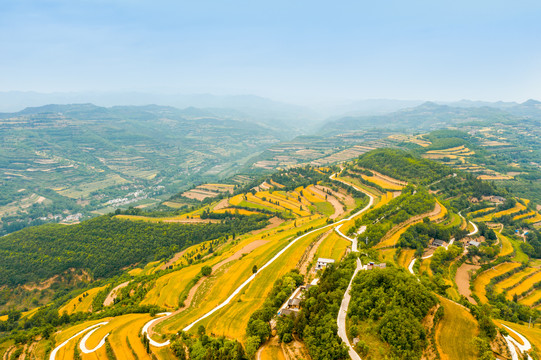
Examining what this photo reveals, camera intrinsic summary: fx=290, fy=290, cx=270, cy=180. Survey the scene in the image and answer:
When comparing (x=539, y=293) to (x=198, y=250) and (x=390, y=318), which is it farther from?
(x=198, y=250)

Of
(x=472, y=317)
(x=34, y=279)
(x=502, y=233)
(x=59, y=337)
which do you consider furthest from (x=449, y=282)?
(x=34, y=279)

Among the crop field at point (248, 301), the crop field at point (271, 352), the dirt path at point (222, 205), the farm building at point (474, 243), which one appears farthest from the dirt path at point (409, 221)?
the dirt path at point (222, 205)

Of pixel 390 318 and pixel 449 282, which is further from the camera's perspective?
pixel 449 282

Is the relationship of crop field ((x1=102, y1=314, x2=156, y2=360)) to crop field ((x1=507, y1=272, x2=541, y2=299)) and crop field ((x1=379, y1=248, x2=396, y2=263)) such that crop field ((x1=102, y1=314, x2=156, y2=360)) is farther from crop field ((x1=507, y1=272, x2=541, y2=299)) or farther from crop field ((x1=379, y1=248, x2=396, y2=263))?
crop field ((x1=507, y1=272, x2=541, y2=299))

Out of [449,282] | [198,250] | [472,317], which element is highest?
[472,317]

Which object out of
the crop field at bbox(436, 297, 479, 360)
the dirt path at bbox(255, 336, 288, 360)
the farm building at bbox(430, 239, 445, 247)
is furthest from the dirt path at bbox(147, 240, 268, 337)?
the farm building at bbox(430, 239, 445, 247)

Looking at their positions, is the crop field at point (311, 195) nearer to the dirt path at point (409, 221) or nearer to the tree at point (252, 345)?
the dirt path at point (409, 221)
